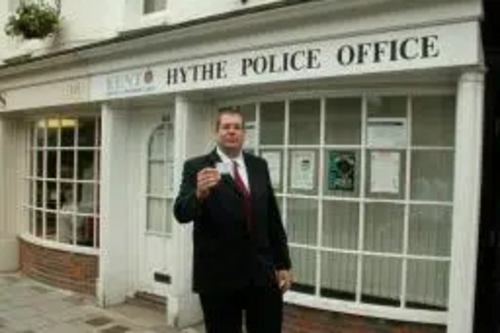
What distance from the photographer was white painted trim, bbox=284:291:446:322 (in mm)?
5777

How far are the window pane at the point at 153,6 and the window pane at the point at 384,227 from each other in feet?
12.9

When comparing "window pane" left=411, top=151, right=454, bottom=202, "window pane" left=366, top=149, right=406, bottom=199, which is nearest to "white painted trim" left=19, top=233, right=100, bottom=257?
"window pane" left=366, top=149, right=406, bottom=199

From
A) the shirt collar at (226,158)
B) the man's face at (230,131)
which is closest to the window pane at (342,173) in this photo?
the shirt collar at (226,158)

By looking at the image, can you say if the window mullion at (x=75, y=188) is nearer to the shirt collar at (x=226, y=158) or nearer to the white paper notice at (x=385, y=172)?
the white paper notice at (x=385, y=172)

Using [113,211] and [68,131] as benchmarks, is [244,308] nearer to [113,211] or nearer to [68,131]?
[113,211]

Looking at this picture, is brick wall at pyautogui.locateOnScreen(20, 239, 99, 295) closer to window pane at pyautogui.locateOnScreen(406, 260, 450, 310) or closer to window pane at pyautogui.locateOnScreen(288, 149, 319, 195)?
window pane at pyautogui.locateOnScreen(288, 149, 319, 195)

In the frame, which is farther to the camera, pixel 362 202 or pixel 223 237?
pixel 362 202

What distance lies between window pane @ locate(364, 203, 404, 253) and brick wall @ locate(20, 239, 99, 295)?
4093mm

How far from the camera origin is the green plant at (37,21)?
951 centimetres

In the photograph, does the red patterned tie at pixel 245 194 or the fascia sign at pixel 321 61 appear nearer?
the red patterned tie at pixel 245 194

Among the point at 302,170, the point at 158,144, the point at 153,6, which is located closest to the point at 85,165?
the point at 158,144

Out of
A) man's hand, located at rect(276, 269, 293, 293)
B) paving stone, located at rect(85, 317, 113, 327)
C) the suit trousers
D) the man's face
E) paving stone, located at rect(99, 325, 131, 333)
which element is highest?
the man's face

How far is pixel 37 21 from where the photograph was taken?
31.2 ft

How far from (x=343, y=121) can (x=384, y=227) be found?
3.33 ft
